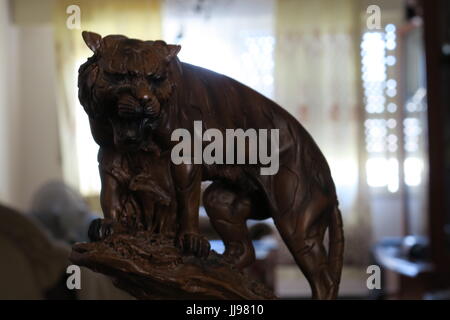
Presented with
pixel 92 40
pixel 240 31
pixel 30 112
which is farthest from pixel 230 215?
pixel 30 112

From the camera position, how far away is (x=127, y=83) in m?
0.45

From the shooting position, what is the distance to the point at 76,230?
2.56m

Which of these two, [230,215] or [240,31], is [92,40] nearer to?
[230,215]

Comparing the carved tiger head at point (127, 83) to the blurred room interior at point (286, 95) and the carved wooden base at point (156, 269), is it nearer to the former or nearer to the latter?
the carved wooden base at point (156, 269)

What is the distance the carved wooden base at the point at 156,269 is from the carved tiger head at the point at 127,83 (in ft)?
0.23

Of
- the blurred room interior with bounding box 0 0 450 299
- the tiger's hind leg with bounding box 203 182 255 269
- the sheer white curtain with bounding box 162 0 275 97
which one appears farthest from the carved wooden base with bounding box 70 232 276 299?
the sheer white curtain with bounding box 162 0 275 97

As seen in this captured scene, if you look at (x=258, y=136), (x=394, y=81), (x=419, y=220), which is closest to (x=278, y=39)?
(x=394, y=81)

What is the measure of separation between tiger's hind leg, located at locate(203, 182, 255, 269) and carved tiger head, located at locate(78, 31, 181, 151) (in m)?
0.09

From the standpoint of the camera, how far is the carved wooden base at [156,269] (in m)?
0.45

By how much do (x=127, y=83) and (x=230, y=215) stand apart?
145 mm

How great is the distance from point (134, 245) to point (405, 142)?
2765mm

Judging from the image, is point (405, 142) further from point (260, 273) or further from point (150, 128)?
point (150, 128)

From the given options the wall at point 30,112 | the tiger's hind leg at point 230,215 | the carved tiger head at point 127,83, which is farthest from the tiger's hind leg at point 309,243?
the wall at point 30,112

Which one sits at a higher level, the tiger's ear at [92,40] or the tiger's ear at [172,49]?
the tiger's ear at [92,40]
